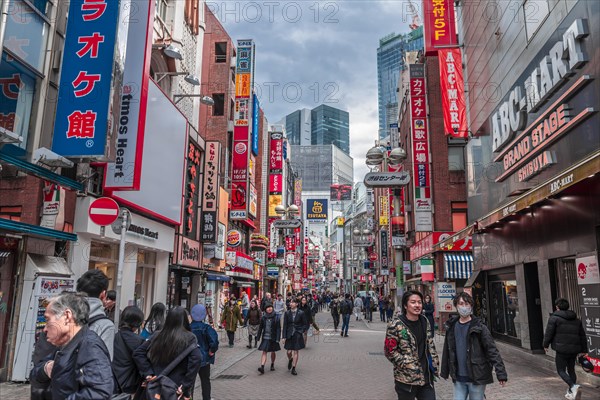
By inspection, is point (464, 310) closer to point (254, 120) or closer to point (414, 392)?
point (414, 392)

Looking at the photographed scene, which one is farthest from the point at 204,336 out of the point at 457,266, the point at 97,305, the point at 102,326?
the point at 457,266

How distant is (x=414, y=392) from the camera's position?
5289 millimetres

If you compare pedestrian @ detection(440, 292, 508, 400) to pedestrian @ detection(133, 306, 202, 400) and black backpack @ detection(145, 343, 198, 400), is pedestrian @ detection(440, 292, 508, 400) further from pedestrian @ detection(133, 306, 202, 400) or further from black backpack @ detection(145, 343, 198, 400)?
black backpack @ detection(145, 343, 198, 400)

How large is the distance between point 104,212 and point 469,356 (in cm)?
698

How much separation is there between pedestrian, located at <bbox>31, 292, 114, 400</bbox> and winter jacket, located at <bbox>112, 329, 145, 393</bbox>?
1.55 m

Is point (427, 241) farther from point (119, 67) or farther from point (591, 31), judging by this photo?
point (119, 67)

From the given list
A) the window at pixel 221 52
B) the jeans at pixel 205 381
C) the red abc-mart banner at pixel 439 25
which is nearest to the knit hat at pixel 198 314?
the jeans at pixel 205 381

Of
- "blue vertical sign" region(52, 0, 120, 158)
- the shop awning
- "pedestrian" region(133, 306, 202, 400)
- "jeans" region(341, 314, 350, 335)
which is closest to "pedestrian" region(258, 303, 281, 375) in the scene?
"blue vertical sign" region(52, 0, 120, 158)

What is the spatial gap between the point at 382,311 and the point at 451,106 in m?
17.9

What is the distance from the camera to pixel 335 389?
30.9 ft

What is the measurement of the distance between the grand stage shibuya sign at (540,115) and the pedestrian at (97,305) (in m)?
9.83

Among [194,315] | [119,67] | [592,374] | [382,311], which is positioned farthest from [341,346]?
[382,311]

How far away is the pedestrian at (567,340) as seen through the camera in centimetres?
824

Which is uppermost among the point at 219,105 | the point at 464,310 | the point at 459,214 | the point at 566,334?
the point at 219,105
